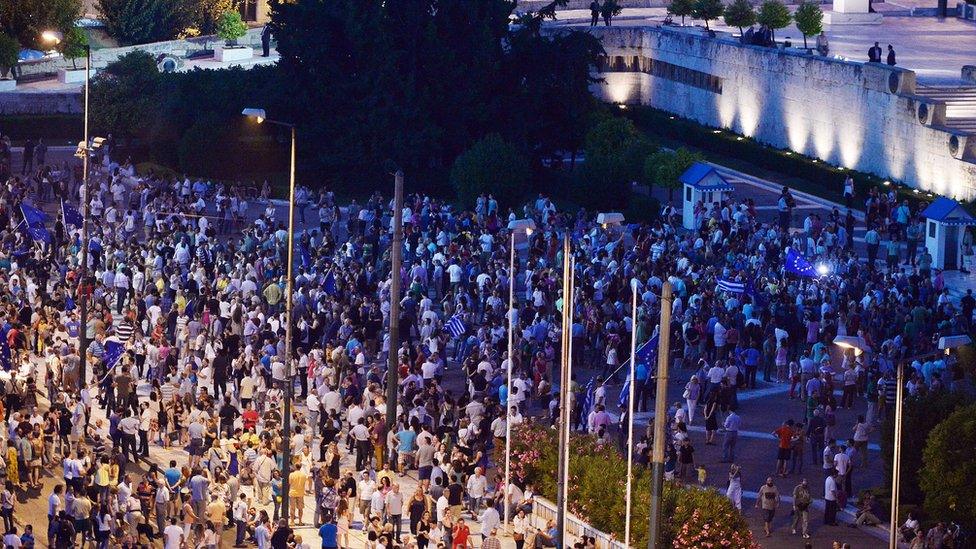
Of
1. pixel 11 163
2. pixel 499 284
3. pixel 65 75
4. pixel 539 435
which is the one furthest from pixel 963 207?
pixel 65 75

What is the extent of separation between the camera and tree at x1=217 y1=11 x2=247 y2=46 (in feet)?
278

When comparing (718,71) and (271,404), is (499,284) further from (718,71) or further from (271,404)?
(718,71)

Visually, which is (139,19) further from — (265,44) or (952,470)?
(952,470)

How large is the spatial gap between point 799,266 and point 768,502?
13.1 meters

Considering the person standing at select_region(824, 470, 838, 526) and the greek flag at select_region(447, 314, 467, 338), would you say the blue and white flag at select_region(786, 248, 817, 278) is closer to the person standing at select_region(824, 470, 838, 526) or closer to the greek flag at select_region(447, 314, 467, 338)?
the greek flag at select_region(447, 314, 467, 338)

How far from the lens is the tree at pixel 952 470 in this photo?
2956cm

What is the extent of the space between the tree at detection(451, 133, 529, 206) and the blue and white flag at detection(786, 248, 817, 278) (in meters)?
13.8

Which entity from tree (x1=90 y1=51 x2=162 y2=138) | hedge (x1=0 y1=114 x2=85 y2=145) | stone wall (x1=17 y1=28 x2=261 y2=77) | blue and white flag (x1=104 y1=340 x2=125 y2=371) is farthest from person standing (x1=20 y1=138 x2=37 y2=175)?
blue and white flag (x1=104 y1=340 x2=125 y2=371)

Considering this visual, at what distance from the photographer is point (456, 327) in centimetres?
3856

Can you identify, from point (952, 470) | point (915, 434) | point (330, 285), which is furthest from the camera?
point (330, 285)

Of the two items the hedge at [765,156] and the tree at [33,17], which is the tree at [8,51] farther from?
the hedge at [765,156]

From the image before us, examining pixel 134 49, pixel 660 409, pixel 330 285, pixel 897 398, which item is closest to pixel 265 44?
pixel 134 49

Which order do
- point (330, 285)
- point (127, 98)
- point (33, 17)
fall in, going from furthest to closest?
point (33, 17), point (127, 98), point (330, 285)

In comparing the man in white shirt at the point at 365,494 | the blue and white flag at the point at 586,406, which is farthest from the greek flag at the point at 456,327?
the man in white shirt at the point at 365,494
